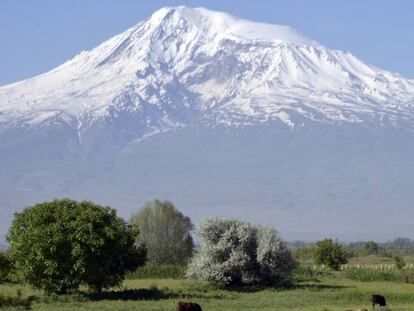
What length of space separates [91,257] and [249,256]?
14405mm

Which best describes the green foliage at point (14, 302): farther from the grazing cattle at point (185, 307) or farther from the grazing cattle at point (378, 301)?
the grazing cattle at point (378, 301)

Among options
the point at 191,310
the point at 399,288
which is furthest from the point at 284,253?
the point at 191,310

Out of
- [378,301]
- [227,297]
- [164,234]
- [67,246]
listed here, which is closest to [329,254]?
[164,234]

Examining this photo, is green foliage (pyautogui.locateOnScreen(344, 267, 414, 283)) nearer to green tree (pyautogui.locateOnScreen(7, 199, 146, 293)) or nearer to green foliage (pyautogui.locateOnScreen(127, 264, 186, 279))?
green foliage (pyautogui.locateOnScreen(127, 264, 186, 279))

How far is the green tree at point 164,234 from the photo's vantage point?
92.2 m

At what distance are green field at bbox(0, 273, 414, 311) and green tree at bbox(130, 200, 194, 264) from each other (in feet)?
89.9

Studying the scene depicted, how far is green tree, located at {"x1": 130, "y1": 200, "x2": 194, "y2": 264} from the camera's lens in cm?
9219

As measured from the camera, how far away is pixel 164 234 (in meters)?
92.9

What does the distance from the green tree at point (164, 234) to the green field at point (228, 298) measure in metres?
27.4

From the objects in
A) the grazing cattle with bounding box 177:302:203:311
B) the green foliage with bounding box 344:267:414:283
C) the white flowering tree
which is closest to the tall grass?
the green foliage with bounding box 344:267:414:283

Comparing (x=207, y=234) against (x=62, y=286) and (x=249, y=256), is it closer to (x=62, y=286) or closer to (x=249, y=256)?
(x=249, y=256)

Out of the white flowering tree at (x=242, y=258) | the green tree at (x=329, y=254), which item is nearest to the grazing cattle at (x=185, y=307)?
the white flowering tree at (x=242, y=258)

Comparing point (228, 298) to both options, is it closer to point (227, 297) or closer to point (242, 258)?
point (227, 297)

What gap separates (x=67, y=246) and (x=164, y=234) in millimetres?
38739
